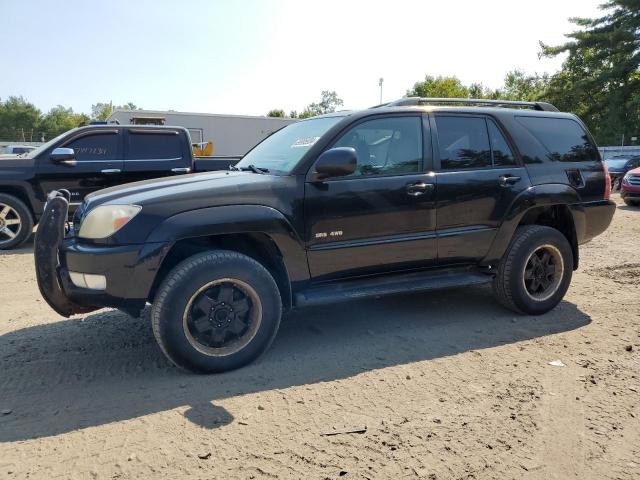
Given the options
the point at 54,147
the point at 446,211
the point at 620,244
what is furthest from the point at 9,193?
the point at 620,244

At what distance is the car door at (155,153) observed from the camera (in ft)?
27.0

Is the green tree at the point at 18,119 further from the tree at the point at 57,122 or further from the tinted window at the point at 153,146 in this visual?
the tinted window at the point at 153,146

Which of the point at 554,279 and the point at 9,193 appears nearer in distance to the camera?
the point at 554,279

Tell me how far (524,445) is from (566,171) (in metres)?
2.96

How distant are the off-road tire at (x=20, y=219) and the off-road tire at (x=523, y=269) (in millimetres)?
6978

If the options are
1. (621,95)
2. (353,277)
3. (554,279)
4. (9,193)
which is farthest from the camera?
(621,95)

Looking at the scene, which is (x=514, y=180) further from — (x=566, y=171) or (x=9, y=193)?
(x=9, y=193)

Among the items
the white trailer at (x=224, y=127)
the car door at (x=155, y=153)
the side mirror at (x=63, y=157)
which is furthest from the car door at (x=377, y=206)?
the white trailer at (x=224, y=127)

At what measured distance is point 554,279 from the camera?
4.55 meters

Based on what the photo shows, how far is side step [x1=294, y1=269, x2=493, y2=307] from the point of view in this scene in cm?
358

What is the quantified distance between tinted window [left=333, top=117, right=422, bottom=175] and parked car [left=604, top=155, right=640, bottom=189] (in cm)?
1866

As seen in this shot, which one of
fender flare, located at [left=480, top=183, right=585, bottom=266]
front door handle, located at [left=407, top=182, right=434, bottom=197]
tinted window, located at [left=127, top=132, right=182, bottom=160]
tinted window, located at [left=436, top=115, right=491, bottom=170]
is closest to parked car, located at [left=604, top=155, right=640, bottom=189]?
fender flare, located at [left=480, top=183, right=585, bottom=266]

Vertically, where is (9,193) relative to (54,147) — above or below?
below

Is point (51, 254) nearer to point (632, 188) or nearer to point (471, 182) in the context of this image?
point (471, 182)
